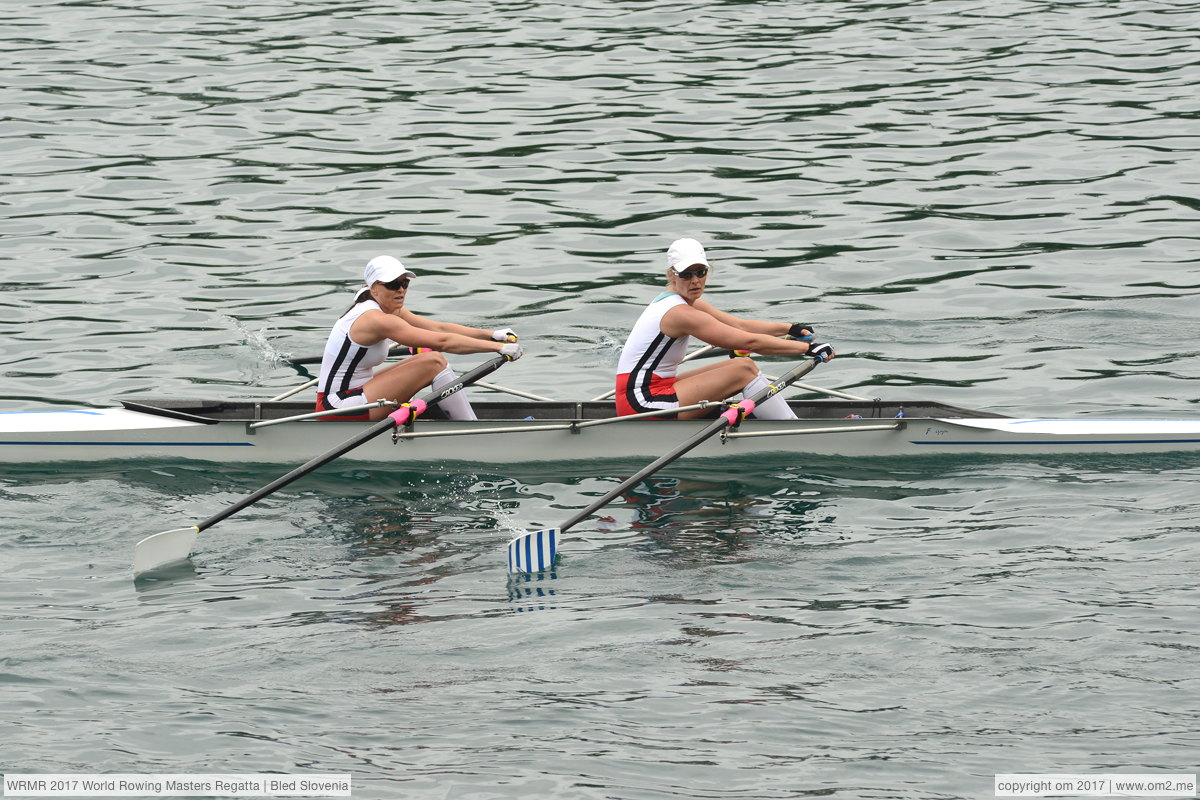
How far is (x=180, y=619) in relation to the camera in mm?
9156

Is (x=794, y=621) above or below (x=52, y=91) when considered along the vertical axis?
below

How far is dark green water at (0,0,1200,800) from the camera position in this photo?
784 centimetres

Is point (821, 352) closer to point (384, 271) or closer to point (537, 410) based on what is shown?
point (537, 410)

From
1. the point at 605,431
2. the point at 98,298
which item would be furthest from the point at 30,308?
the point at 605,431

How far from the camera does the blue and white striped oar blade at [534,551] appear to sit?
9.87 metres

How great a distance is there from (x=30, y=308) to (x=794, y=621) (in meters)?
10.4

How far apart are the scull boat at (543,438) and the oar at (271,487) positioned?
0.35 m

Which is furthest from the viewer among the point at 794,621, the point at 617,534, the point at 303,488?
the point at 303,488

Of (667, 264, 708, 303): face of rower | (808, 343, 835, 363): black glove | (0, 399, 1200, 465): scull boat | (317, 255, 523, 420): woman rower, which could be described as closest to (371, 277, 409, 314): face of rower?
A: (317, 255, 523, 420): woman rower

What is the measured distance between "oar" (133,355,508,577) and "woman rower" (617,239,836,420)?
1048mm

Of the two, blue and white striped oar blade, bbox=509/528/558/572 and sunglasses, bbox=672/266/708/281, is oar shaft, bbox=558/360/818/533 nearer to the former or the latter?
blue and white striped oar blade, bbox=509/528/558/572

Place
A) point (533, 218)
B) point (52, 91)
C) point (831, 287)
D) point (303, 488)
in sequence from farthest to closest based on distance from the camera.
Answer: point (52, 91) → point (533, 218) → point (831, 287) → point (303, 488)

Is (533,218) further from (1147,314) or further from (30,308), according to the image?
(1147,314)

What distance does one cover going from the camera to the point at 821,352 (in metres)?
11.9
